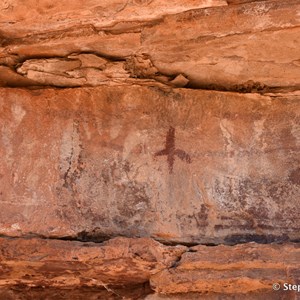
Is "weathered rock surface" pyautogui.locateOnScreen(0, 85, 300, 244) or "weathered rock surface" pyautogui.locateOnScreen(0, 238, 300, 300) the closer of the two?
"weathered rock surface" pyautogui.locateOnScreen(0, 238, 300, 300)

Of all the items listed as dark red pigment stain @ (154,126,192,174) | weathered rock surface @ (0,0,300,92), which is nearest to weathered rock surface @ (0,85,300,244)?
dark red pigment stain @ (154,126,192,174)

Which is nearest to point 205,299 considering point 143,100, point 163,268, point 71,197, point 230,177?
point 163,268

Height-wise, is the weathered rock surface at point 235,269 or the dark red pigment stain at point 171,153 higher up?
the dark red pigment stain at point 171,153

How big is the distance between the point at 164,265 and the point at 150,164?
0.68 m

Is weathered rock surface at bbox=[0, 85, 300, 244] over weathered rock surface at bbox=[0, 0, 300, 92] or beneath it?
beneath

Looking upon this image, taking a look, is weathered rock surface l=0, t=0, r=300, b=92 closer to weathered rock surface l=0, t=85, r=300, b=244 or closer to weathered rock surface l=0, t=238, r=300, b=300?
weathered rock surface l=0, t=85, r=300, b=244

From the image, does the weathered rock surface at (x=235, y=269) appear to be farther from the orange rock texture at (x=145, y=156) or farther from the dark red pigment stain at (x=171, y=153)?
the dark red pigment stain at (x=171, y=153)

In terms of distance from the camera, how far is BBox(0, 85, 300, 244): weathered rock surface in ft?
12.5

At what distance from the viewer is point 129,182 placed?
390 cm

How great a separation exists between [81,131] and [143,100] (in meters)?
0.45

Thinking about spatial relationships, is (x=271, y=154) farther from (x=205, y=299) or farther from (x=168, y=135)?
(x=205, y=299)

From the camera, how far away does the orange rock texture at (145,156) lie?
351 centimetres

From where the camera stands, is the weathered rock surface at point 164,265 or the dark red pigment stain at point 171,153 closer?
the weathered rock surface at point 164,265

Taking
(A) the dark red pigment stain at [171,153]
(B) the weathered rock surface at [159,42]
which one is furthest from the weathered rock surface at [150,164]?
(B) the weathered rock surface at [159,42]
